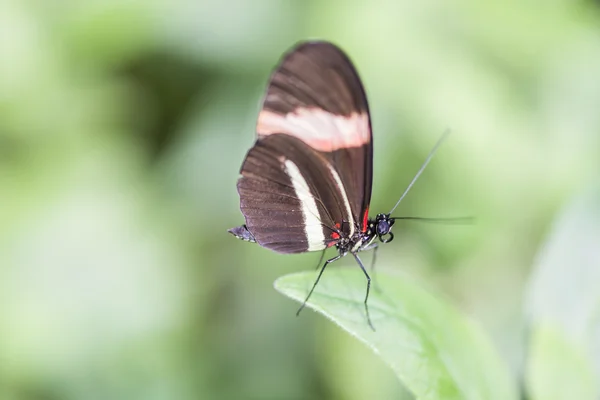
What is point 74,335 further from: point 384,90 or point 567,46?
point 567,46

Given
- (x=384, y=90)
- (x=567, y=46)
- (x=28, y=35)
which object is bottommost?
(x=28, y=35)

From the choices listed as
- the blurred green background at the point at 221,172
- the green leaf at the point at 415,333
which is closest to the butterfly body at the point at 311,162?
the green leaf at the point at 415,333

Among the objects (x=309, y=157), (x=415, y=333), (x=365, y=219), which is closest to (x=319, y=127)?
(x=309, y=157)

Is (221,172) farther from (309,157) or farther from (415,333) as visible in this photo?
(415,333)

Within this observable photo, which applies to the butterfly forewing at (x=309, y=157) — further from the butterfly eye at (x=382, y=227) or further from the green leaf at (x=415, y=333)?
the green leaf at (x=415, y=333)

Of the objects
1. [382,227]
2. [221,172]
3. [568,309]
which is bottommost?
[221,172]

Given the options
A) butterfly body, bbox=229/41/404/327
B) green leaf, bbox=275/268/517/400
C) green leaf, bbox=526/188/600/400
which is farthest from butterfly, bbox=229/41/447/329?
green leaf, bbox=526/188/600/400

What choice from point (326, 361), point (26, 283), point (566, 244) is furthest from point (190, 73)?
point (566, 244)
